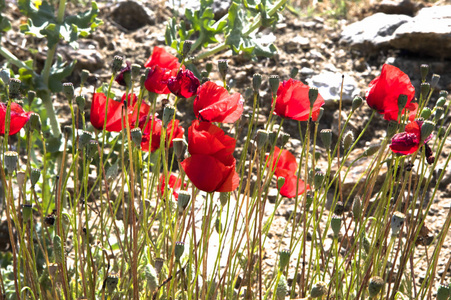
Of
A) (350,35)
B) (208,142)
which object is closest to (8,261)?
(208,142)

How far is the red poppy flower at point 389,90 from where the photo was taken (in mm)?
1329

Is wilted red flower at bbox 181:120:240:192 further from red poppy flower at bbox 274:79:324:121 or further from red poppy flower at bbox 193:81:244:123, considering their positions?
red poppy flower at bbox 274:79:324:121

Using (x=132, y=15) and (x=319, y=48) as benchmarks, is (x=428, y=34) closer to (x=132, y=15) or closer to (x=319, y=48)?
(x=319, y=48)

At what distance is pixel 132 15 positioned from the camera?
3842mm

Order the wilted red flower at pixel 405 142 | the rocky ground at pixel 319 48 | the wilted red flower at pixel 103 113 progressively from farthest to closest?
the rocky ground at pixel 319 48 → the wilted red flower at pixel 103 113 → the wilted red flower at pixel 405 142

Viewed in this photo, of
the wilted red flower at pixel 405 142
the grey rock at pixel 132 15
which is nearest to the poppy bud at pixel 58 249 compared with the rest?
the wilted red flower at pixel 405 142

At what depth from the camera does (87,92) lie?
3139 millimetres

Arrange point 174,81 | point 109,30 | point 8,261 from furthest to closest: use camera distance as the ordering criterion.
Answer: point 109,30 → point 8,261 → point 174,81

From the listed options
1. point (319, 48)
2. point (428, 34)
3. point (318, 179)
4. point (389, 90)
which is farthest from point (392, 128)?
point (319, 48)

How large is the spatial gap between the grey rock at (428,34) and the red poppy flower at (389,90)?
6.71 ft

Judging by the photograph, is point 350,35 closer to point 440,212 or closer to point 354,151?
point 354,151

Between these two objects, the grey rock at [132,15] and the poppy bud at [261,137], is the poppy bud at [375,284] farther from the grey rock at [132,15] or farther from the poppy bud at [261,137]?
the grey rock at [132,15]

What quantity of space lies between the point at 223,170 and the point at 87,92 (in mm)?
2293

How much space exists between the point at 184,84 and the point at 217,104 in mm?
144
